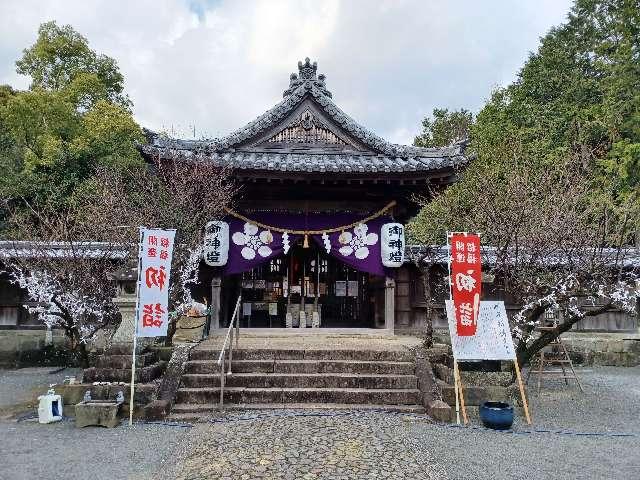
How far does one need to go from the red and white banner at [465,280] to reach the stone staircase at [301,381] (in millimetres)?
1631

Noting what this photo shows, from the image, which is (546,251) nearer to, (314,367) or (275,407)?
(314,367)

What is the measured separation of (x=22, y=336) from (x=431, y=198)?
13371 mm

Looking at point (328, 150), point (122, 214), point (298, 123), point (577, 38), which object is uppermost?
point (577, 38)

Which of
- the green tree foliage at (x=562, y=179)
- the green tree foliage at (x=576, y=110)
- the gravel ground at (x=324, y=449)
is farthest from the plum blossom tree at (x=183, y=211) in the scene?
the green tree foliage at (x=576, y=110)

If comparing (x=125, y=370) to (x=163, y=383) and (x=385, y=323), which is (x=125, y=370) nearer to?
(x=163, y=383)

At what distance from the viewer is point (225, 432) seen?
7.33 metres

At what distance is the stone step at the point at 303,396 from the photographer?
348 inches

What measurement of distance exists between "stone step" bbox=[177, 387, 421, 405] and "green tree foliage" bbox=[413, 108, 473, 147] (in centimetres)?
3086

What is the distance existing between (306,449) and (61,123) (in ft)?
84.2

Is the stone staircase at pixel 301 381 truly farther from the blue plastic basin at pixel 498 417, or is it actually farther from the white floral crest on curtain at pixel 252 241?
the white floral crest on curtain at pixel 252 241

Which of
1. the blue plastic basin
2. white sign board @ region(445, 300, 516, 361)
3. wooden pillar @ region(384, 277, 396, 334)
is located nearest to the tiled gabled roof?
wooden pillar @ region(384, 277, 396, 334)

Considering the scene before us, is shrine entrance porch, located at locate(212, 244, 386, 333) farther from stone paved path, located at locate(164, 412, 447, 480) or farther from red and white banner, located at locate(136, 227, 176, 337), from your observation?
stone paved path, located at locate(164, 412, 447, 480)

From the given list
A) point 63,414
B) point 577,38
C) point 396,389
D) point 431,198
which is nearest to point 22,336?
point 63,414

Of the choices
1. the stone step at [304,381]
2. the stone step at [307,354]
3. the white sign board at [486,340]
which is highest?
the white sign board at [486,340]
